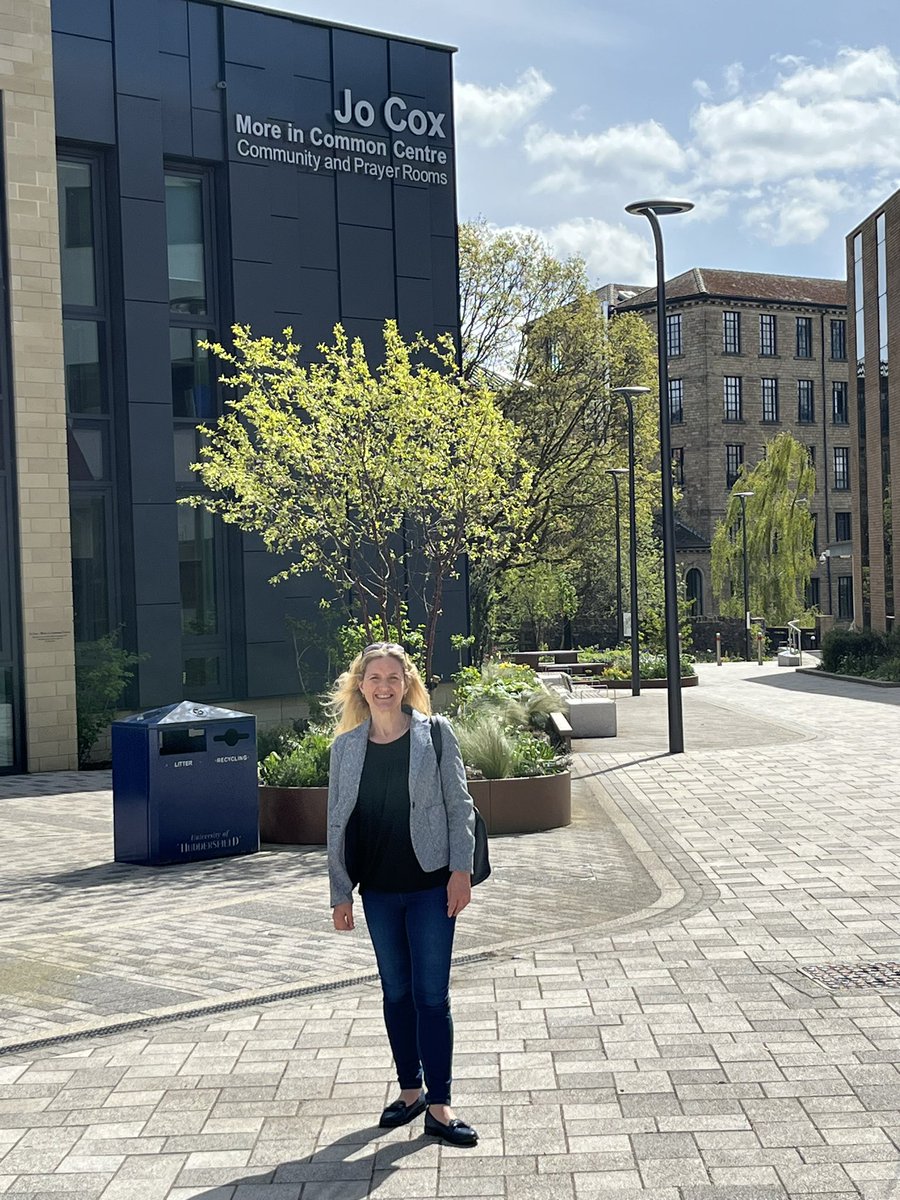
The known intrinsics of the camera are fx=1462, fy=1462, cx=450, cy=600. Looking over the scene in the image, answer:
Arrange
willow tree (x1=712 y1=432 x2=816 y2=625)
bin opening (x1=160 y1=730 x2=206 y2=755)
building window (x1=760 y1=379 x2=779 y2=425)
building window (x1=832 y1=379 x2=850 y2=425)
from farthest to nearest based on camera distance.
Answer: building window (x1=832 y1=379 x2=850 y2=425) → building window (x1=760 y1=379 x2=779 y2=425) → willow tree (x1=712 y1=432 x2=816 y2=625) → bin opening (x1=160 y1=730 x2=206 y2=755)

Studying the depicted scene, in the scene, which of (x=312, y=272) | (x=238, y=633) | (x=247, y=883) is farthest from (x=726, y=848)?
(x=312, y=272)

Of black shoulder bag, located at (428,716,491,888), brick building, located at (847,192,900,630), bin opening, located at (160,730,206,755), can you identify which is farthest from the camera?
brick building, located at (847,192,900,630)

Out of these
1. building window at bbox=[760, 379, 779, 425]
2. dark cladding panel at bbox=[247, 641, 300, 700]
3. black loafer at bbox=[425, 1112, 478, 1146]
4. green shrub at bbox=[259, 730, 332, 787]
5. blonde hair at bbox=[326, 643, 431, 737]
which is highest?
building window at bbox=[760, 379, 779, 425]

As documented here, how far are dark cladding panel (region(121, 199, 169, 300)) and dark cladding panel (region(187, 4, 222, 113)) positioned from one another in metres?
2.00

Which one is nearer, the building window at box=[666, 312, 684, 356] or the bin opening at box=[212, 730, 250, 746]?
the bin opening at box=[212, 730, 250, 746]

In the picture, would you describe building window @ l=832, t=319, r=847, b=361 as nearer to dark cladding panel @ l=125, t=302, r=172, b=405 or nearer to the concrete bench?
the concrete bench

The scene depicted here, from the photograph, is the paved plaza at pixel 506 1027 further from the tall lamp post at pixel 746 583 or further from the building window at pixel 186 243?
the tall lamp post at pixel 746 583

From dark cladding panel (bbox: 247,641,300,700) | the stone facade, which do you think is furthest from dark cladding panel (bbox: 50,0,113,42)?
dark cladding panel (bbox: 247,641,300,700)

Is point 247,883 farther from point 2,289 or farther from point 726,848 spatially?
point 2,289

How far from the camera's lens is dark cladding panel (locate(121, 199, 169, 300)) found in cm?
2022

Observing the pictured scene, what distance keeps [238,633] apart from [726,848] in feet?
38.8

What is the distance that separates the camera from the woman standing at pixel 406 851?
16.3ft

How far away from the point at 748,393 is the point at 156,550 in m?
70.4

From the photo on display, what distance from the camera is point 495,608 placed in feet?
151
